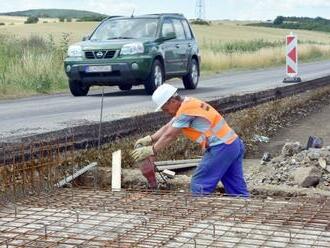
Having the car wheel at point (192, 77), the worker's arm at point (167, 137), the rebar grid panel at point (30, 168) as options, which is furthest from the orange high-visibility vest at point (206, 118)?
the car wheel at point (192, 77)

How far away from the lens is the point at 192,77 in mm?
18328

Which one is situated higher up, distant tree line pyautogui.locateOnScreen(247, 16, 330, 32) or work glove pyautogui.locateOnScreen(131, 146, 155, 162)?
work glove pyautogui.locateOnScreen(131, 146, 155, 162)

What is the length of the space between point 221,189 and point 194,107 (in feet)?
4.50

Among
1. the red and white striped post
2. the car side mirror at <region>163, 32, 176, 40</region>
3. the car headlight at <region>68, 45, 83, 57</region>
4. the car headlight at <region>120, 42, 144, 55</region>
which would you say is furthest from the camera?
the red and white striped post

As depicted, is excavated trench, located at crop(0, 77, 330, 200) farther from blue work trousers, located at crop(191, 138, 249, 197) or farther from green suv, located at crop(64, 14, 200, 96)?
green suv, located at crop(64, 14, 200, 96)

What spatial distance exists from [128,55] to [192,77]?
3.03 metres

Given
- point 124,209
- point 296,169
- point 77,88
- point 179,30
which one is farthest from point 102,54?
point 124,209

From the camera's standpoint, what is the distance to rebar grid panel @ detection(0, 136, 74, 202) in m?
6.46

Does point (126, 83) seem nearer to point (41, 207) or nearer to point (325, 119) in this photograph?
point (325, 119)

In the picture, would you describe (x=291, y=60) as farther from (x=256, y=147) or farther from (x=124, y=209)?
(x=124, y=209)

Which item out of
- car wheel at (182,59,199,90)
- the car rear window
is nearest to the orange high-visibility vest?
the car rear window

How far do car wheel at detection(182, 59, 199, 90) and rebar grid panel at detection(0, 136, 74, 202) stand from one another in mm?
10982

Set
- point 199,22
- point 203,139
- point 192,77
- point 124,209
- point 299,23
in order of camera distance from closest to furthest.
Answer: point 124,209 → point 203,139 → point 192,77 → point 199,22 → point 299,23

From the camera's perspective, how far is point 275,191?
7.12m
